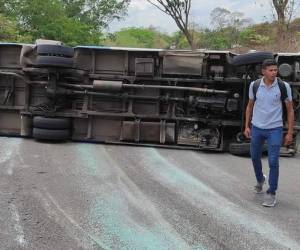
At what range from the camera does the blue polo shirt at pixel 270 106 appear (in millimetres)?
6848

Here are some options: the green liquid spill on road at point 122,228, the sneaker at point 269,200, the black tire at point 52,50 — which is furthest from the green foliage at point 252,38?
the green liquid spill on road at point 122,228

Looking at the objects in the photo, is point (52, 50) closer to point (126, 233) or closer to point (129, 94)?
point (129, 94)

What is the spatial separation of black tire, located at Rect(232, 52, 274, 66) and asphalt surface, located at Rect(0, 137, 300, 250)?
1.77m

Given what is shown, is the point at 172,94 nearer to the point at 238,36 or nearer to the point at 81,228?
the point at 81,228

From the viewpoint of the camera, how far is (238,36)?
23406 mm

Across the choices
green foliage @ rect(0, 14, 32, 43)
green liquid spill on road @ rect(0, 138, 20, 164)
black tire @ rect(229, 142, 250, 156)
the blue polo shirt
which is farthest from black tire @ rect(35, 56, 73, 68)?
green foliage @ rect(0, 14, 32, 43)

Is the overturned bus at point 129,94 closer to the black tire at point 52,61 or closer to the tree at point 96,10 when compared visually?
the black tire at point 52,61

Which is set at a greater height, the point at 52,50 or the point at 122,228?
the point at 52,50

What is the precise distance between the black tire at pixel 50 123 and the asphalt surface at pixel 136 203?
2.77 feet

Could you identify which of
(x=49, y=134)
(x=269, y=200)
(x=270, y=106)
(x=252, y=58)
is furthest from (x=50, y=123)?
(x=269, y=200)

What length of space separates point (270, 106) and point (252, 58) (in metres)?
3.29

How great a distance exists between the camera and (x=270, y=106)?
271 inches

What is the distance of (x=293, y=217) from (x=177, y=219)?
1.32m

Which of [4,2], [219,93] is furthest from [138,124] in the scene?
Result: [4,2]
